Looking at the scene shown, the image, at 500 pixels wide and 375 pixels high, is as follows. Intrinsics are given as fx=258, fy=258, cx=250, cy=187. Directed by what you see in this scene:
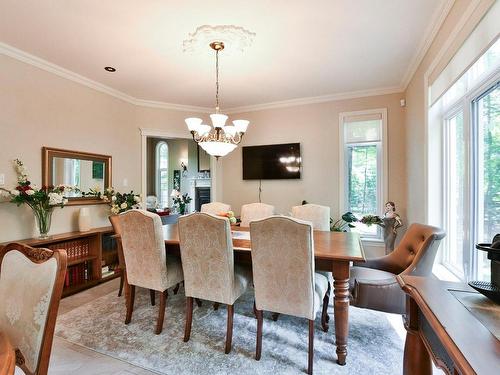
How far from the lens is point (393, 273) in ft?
7.70

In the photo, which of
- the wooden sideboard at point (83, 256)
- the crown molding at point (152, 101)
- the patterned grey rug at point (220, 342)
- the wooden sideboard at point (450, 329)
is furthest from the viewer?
the wooden sideboard at point (83, 256)

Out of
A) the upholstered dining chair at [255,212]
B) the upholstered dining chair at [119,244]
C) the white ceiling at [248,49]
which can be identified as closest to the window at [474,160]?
the white ceiling at [248,49]

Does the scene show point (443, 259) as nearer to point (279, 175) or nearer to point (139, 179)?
point (279, 175)

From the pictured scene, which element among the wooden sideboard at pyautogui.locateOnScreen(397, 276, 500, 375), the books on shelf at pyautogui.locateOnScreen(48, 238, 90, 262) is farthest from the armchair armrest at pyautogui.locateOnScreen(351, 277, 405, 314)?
the books on shelf at pyautogui.locateOnScreen(48, 238, 90, 262)

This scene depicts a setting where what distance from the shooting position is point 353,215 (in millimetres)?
3953

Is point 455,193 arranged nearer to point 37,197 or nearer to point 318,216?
point 318,216

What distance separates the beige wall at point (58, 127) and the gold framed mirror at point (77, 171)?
8 cm

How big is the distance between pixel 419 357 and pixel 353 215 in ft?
9.81

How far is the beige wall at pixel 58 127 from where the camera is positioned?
276 centimetres

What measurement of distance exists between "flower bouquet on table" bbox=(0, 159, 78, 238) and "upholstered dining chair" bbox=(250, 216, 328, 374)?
2.50 m

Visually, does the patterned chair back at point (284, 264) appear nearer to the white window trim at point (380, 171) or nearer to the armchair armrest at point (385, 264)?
the armchair armrest at point (385, 264)

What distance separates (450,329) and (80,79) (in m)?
4.31

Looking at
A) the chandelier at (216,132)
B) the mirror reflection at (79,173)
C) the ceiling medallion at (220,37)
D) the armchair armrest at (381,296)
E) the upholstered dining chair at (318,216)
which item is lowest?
the armchair armrest at (381,296)

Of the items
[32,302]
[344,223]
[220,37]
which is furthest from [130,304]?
[344,223]
